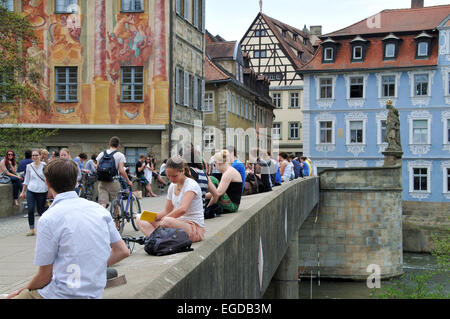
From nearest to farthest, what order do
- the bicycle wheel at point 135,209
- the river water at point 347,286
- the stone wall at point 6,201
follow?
the bicycle wheel at point 135,209 → the stone wall at point 6,201 → the river water at point 347,286

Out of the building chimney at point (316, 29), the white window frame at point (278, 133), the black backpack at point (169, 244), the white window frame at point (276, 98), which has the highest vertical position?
the building chimney at point (316, 29)

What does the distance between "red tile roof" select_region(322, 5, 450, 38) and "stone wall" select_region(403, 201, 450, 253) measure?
1183 cm

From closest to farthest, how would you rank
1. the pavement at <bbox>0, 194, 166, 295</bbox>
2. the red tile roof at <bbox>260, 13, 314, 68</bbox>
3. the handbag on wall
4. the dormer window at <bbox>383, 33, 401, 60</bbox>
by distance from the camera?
the pavement at <bbox>0, 194, 166, 295</bbox> → the handbag on wall → the dormer window at <bbox>383, 33, 401, 60</bbox> → the red tile roof at <bbox>260, 13, 314, 68</bbox>

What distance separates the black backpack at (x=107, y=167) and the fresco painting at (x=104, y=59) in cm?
1518

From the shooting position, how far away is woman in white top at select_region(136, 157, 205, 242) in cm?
617

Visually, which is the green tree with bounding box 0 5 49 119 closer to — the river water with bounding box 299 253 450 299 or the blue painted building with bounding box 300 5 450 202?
the river water with bounding box 299 253 450 299

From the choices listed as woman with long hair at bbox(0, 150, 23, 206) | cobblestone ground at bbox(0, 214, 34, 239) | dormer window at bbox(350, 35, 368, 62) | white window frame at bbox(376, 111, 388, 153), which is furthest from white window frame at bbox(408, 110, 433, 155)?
cobblestone ground at bbox(0, 214, 34, 239)

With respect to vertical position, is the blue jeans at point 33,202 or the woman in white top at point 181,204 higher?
the woman in white top at point 181,204

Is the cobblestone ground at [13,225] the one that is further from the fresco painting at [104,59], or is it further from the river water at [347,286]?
the river water at [347,286]

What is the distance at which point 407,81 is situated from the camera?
143ft

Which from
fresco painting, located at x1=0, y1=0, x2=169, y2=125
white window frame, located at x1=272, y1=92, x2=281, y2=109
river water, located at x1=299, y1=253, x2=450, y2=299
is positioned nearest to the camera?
fresco painting, located at x1=0, y1=0, x2=169, y2=125

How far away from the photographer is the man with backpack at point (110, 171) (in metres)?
11.1

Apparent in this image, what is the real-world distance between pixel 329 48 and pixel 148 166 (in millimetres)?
26463

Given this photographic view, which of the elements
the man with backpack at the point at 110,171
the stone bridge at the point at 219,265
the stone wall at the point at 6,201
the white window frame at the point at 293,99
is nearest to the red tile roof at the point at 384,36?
the white window frame at the point at 293,99
